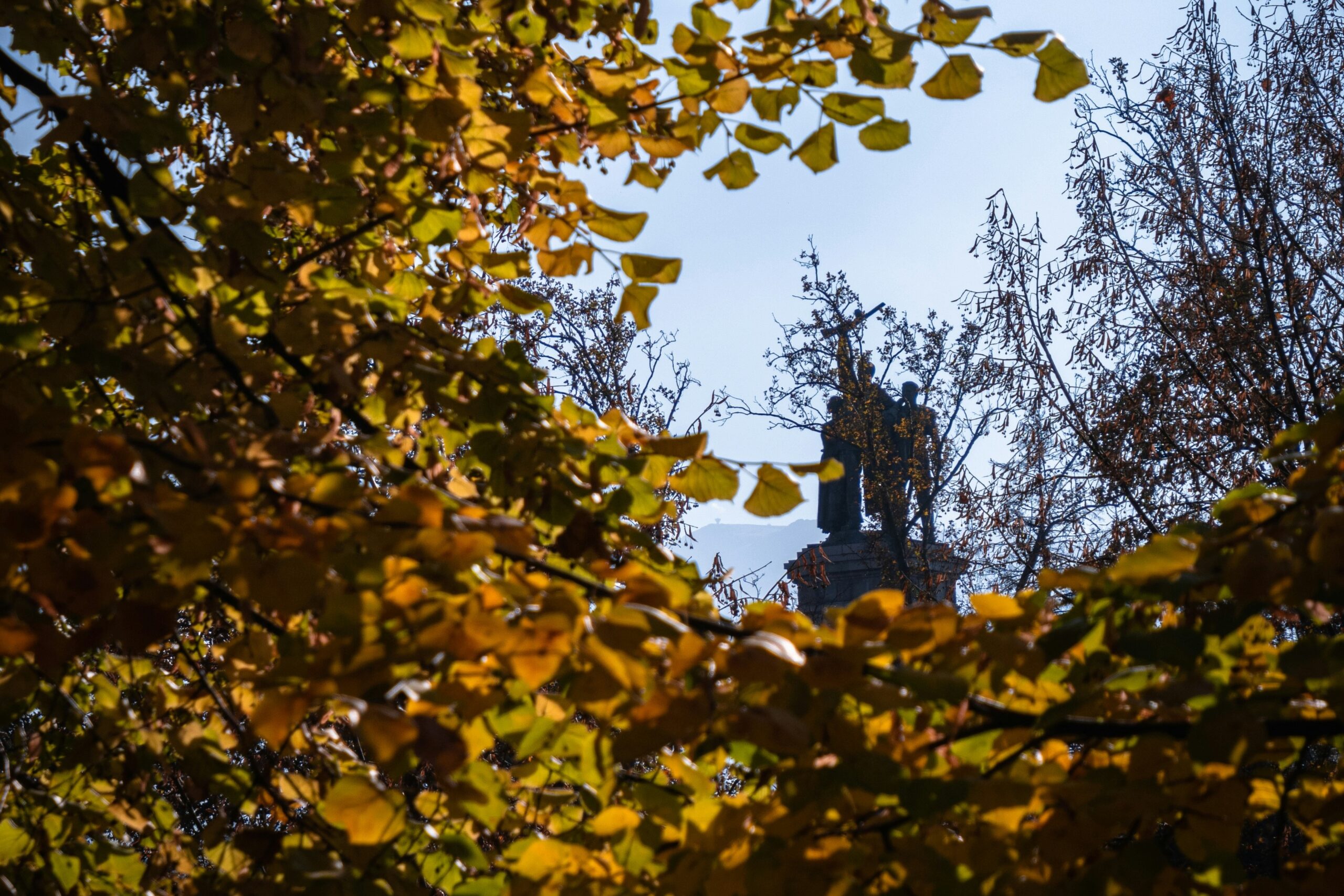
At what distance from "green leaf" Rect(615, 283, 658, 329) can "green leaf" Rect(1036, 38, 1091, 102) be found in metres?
0.86

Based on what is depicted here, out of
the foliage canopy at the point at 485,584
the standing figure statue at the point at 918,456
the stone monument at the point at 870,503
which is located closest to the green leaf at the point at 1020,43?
the foliage canopy at the point at 485,584

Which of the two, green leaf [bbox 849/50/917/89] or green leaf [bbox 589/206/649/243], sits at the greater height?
green leaf [bbox 849/50/917/89]

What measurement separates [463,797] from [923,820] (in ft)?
2.17

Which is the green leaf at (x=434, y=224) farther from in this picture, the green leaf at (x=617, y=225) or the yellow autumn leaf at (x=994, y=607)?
the yellow autumn leaf at (x=994, y=607)

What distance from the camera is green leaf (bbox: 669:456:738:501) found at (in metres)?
1.90

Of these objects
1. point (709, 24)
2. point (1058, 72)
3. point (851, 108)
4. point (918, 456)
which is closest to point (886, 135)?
point (851, 108)

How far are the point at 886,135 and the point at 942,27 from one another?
0.23 m

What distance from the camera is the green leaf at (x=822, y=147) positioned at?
1861mm

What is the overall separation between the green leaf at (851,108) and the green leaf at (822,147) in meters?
0.03

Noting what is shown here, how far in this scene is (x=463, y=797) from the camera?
4.08 ft

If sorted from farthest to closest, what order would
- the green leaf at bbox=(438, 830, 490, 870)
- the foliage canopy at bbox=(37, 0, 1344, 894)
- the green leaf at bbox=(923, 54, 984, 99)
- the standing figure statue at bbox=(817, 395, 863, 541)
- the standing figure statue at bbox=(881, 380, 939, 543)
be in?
the standing figure statue at bbox=(817, 395, 863, 541) < the standing figure statue at bbox=(881, 380, 939, 543) < the green leaf at bbox=(923, 54, 984, 99) < the green leaf at bbox=(438, 830, 490, 870) < the foliage canopy at bbox=(37, 0, 1344, 894)

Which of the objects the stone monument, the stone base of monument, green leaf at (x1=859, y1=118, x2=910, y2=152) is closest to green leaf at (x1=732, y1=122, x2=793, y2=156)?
green leaf at (x1=859, y1=118, x2=910, y2=152)

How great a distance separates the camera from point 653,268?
6.21 feet

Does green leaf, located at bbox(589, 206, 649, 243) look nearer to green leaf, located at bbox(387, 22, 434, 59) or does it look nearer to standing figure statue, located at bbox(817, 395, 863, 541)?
green leaf, located at bbox(387, 22, 434, 59)
